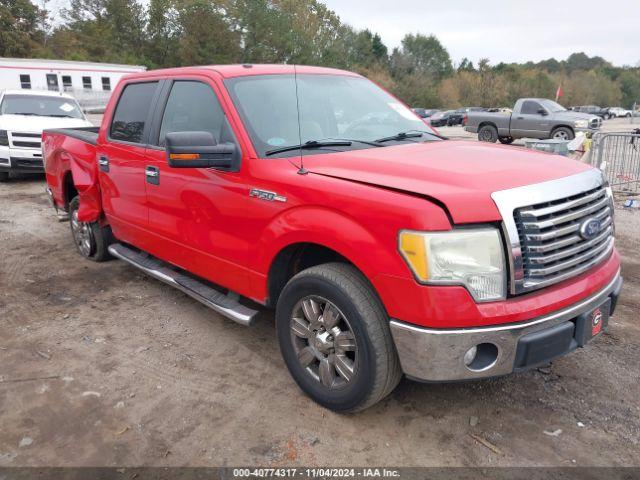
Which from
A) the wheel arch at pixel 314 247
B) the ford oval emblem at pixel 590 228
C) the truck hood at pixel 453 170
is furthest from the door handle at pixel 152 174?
the ford oval emblem at pixel 590 228

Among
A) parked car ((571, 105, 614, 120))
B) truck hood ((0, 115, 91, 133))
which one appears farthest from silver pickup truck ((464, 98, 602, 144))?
parked car ((571, 105, 614, 120))

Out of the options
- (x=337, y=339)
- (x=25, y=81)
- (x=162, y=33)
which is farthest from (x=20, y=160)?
(x=162, y=33)

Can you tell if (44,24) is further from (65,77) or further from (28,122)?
(28,122)

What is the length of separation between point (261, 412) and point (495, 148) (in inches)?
86.2

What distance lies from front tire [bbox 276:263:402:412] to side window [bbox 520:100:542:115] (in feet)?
61.2

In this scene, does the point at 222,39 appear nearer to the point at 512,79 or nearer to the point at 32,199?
the point at 512,79

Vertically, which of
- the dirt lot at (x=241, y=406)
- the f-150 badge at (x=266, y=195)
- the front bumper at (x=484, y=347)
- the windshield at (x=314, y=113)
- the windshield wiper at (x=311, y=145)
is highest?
the windshield at (x=314, y=113)

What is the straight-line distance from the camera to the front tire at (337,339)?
2730 mm

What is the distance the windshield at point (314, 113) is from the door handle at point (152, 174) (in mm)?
949

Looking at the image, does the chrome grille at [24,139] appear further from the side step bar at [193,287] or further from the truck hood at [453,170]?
the truck hood at [453,170]

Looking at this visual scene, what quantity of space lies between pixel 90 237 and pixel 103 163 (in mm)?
1162

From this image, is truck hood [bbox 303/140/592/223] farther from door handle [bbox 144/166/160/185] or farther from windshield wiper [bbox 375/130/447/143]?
door handle [bbox 144/166/160/185]

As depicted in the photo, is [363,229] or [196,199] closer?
[363,229]

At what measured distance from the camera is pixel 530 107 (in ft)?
64.2
